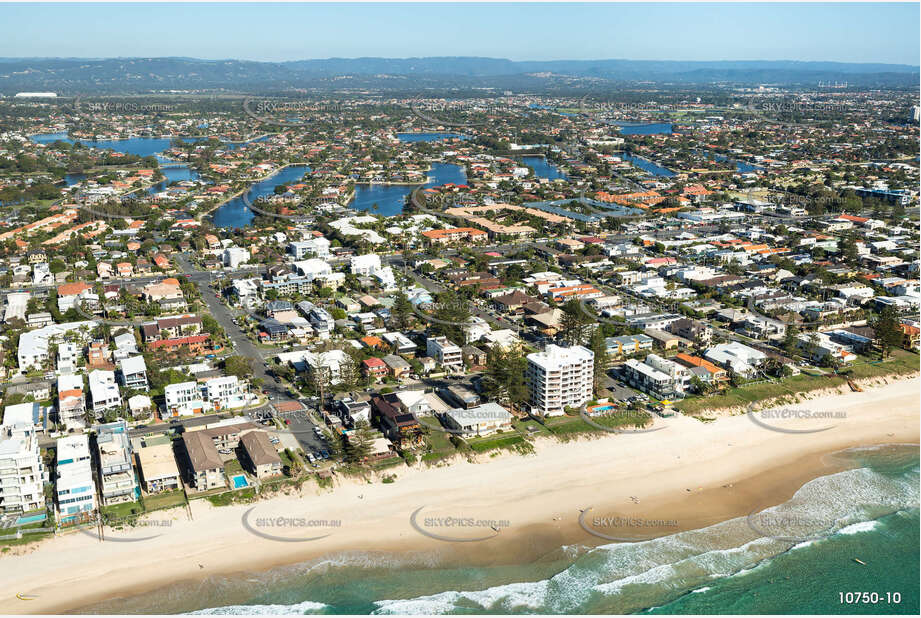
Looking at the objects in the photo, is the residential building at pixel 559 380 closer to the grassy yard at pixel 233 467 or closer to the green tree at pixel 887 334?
the grassy yard at pixel 233 467

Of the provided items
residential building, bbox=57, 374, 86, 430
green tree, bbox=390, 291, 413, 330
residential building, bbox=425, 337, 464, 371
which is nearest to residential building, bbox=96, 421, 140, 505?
residential building, bbox=57, 374, 86, 430

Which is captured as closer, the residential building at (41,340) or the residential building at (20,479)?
the residential building at (20,479)

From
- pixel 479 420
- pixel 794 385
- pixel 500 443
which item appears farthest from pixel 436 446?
pixel 794 385

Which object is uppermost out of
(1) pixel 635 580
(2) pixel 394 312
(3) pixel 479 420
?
(2) pixel 394 312

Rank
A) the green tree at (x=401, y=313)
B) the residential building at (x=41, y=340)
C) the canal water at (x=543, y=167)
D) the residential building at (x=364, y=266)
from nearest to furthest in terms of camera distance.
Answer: the residential building at (x=41, y=340), the green tree at (x=401, y=313), the residential building at (x=364, y=266), the canal water at (x=543, y=167)

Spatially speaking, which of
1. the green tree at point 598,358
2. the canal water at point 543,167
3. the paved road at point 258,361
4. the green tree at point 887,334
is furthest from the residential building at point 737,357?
the canal water at point 543,167

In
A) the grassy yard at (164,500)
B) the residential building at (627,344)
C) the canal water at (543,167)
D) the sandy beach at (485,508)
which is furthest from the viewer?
the canal water at (543,167)

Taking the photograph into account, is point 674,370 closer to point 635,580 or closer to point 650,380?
point 650,380
